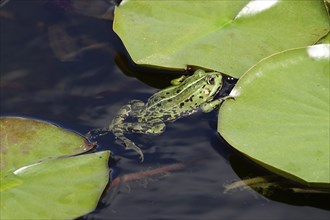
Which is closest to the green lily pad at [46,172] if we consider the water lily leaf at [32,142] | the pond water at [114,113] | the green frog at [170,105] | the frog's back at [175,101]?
the water lily leaf at [32,142]

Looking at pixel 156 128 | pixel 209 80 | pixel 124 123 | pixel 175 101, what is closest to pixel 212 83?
pixel 209 80

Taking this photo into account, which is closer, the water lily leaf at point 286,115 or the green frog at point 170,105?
the water lily leaf at point 286,115

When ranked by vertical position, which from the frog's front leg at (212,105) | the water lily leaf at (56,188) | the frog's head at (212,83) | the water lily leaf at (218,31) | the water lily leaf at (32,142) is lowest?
the water lily leaf at (56,188)

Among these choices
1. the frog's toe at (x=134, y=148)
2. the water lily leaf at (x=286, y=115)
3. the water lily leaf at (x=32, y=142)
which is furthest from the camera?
the frog's toe at (x=134, y=148)

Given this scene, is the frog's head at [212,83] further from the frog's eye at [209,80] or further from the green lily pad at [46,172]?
the green lily pad at [46,172]

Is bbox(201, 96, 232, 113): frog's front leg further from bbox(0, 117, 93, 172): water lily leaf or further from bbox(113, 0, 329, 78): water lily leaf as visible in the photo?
bbox(0, 117, 93, 172): water lily leaf
